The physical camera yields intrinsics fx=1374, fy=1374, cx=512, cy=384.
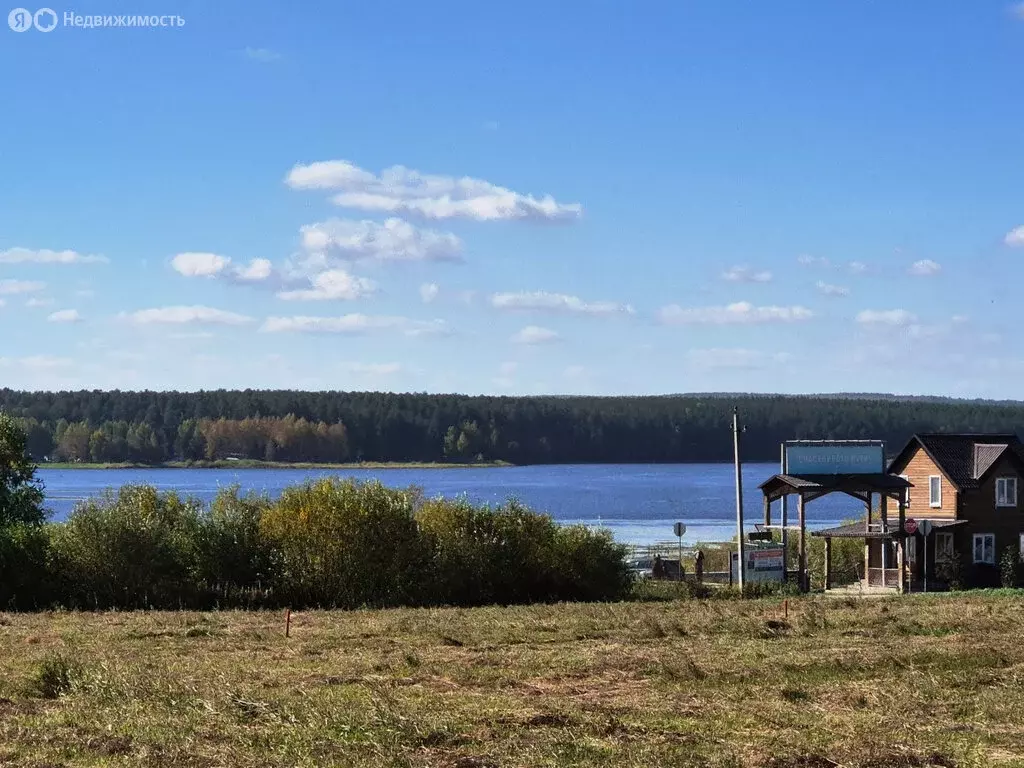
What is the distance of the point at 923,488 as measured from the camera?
60125 mm

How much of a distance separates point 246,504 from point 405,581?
8161 mm

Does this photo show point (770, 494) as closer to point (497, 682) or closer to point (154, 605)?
point (154, 605)

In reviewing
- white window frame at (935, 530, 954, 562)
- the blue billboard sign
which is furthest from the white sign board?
white window frame at (935, 530, 954, 562)

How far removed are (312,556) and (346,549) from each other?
1.11 meters

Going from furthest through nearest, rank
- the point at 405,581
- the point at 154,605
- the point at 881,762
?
1. the point at 405,581
2. the point at 154,605
3. the point at 881,762

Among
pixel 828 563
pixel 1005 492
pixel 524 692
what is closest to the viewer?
pixel 524 692

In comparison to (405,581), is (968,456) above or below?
above

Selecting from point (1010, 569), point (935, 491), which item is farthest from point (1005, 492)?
point (1010, 569)

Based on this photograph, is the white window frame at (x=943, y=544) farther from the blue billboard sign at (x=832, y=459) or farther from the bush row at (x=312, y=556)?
the bush row at (x=312, y=556)

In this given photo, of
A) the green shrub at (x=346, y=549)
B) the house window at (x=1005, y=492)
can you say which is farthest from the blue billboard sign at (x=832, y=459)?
the green shrub at (x=346, y=549)

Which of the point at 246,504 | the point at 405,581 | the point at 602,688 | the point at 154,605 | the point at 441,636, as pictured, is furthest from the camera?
the point at 246,504

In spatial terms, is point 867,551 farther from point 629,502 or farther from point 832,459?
point 629,502

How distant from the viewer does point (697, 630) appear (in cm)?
2848

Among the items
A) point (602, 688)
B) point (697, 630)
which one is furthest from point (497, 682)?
point (697, 630)
